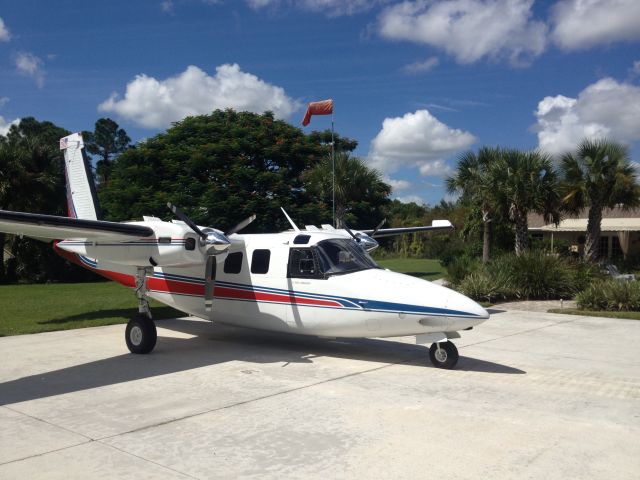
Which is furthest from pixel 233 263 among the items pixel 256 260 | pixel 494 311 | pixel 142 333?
pixel 494 311

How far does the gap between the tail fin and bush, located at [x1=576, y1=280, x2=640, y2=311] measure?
1450 cm

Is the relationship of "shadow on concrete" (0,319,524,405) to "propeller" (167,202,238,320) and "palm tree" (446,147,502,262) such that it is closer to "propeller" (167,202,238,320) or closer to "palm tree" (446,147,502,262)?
"propeller" (167,202,238,320)

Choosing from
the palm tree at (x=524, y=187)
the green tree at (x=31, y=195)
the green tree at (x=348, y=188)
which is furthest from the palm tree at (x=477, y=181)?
the green tree at (x=31, y=195)

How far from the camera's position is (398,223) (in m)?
69.1

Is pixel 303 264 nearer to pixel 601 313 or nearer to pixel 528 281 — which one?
pixel 601 313

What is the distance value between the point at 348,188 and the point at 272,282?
75.5 ft

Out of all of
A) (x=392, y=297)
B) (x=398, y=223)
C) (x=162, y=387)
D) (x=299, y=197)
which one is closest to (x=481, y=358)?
(x=392, y=297)

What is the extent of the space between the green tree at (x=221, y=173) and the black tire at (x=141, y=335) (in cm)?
1555

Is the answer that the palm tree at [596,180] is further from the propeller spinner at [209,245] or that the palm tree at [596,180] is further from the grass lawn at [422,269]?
the propeller spinner at [209,245]

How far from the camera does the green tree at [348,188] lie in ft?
98.4

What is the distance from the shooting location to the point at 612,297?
1758 centimetres

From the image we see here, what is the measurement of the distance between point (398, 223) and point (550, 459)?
64068 mm

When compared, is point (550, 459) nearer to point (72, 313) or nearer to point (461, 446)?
point (461, 446)

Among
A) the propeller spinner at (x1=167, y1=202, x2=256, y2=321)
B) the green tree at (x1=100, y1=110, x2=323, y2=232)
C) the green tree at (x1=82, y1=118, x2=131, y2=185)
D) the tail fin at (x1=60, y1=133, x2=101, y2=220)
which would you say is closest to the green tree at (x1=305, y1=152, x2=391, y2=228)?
the green tree at (x1=100, y1=110, x2=323, y2=232)
